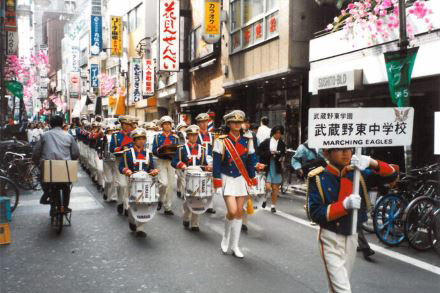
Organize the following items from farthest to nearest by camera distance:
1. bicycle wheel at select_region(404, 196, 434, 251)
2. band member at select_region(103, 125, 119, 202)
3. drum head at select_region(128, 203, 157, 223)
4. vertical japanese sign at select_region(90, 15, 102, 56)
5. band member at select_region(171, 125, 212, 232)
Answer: vertical japanese sign at select_region(90, 15, 102, 56)
band member at select_region(103, 125, 119, 202)
band member at select_region(171, 125, 212, 232)
drum head at select_region(128, 203, 157, 223)
bicycle wheel at select_region(404, 196, 434, 251)

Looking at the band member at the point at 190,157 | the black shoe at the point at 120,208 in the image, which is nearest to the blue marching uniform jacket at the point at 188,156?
the band member at the point at 190,157

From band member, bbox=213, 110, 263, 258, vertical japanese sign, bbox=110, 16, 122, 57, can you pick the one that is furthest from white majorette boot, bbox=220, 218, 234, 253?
vertical japanese sign, bbox=110, 16, 122, 57

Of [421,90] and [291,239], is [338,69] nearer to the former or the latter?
[421,90]

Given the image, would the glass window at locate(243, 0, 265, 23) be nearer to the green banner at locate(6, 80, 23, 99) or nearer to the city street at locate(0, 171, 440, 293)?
the green banner at locate(6, 80, 23, 99)

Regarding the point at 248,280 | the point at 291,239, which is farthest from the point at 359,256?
the point at 248,280

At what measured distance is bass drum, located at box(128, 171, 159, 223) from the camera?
25.5ft

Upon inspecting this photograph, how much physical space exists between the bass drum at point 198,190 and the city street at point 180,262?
50cm

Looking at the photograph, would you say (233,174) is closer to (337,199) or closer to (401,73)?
(337,199)

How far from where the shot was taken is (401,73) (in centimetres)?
894

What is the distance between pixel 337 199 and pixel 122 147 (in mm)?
7231

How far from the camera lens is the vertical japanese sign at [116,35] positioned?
41031mm

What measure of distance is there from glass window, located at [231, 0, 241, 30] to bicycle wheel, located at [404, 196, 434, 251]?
47.9 feet

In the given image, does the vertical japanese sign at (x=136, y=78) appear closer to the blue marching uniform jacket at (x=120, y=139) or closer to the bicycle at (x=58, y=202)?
the blue marching uniform jacket at (x=120, y=139)

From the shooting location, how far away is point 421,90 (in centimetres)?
1198
